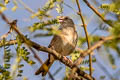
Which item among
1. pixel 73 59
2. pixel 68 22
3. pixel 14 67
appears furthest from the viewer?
pixel 68 22

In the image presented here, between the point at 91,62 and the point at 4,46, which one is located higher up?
the point at 4,46

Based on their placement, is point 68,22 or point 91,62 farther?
point 68,22

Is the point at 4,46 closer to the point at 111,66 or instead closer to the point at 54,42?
the point at 111,66

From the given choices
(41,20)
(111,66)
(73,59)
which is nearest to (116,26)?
(111,66)

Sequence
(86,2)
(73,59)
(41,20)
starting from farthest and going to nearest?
(73,59) < (86,2) < (41,20)

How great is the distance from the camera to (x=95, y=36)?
4.91 ft

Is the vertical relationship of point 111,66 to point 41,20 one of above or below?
below

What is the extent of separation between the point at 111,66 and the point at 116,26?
254 mm

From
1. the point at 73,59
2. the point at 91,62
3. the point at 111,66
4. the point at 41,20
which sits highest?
the point at 41,20

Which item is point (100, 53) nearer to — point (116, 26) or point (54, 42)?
point (116, 26)

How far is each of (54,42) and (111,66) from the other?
4.57 m

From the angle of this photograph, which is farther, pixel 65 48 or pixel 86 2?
pixel 65 48

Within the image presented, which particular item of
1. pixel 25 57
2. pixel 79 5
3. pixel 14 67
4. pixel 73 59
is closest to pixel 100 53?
pixel 14 67

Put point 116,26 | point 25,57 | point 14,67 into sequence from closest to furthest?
point 116,26 < point 14,67 < point 25,57
